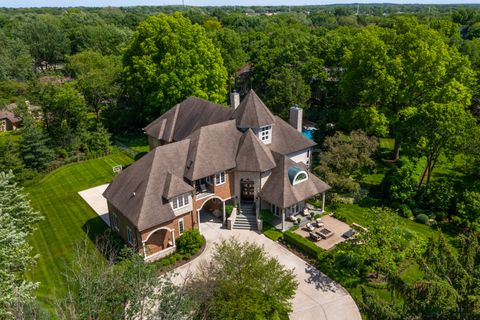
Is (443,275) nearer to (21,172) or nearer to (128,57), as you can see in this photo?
(21,172)

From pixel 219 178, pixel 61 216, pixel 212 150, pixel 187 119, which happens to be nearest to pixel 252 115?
pixel 212 150

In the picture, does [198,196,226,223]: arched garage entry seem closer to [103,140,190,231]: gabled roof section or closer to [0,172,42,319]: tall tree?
[103,140,190,231]: gabled roof section

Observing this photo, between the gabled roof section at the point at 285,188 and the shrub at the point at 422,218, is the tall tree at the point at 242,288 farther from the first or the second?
the shrub at the point at 422,218

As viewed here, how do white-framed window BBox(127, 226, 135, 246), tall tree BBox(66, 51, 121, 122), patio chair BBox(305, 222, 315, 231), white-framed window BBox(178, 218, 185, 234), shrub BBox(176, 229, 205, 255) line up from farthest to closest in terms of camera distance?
1. tall tree BBox(66, 51, 121, 122)
2. patio chair BBox(305, 222, 315, 231)
3. white-framed window BBox(178, 218, 185, 234)
4. shrub BBox(176, 229, 205, 255)
5. white-framed window BBox(127, 226, 135, 246)

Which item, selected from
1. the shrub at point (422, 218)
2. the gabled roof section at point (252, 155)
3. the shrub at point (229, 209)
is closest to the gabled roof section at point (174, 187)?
the shrub at point (229, 209)

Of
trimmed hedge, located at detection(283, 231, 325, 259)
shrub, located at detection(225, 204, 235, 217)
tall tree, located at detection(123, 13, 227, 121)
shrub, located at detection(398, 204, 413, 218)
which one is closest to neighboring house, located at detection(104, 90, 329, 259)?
shrub, located at detection(225, 204, 235, 217)

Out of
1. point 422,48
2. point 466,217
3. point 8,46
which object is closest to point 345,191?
point 466,217

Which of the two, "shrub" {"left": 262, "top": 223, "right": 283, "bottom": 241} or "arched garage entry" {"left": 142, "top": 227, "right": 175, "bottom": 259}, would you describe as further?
"shrub" {"left": 262, "top": 223, "right": 283, "bottom": 241}
